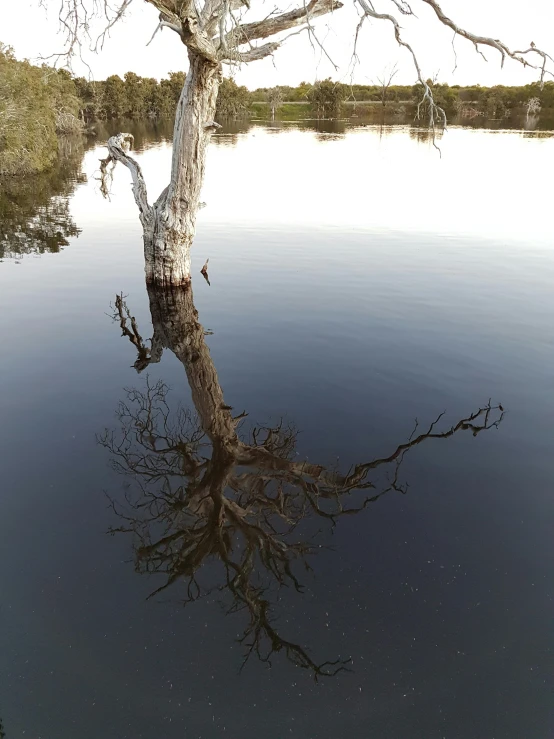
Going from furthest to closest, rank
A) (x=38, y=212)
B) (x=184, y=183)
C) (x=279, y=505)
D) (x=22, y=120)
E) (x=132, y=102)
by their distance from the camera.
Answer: (x=132, y=102)
(x=22, y=120)
(x=38, y=212)
(x=184, y=183)
(x=279, y=505)

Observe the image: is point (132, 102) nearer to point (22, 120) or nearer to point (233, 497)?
point (22, 120)

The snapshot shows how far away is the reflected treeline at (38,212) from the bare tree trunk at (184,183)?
7.08m

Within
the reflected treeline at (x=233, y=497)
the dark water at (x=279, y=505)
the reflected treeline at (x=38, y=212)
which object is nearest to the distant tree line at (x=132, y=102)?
the reflected treeline at (x=38, y=212)

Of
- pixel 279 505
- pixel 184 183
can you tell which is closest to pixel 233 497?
pixel 279 505

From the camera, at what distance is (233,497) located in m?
6.62

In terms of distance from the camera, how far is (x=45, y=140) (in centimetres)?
3922

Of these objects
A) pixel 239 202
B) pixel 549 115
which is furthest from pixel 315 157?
pixel 549 115

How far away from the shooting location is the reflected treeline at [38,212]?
19578 millimetres

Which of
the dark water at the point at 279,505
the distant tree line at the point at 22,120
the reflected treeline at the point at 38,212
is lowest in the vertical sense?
the dark water at the point at 279,505

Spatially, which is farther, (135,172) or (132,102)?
(132,102)

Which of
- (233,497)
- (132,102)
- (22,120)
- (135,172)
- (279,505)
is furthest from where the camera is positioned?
(132,102)

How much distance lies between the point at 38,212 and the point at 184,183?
1539cm

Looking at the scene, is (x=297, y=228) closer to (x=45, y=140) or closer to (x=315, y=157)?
(x=315, y=157)

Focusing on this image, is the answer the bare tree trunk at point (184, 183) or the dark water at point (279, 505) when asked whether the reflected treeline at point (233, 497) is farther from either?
the bare tree trunk at point (184, 183)
